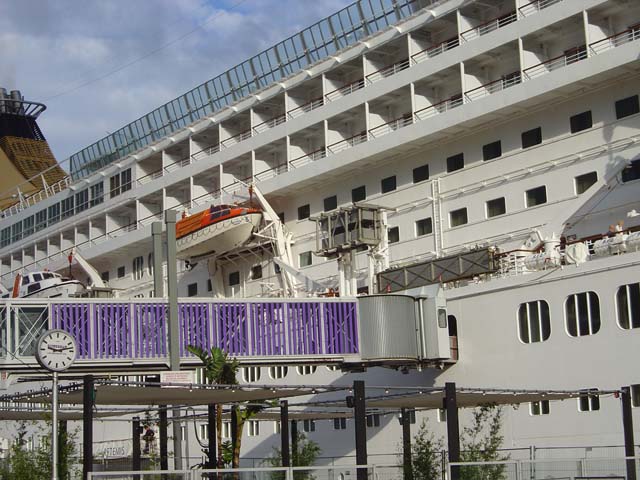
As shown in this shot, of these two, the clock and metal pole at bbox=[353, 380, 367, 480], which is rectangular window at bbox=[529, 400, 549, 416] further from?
the clock

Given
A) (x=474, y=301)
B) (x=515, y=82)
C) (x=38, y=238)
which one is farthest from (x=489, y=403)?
(x=38, y=238)

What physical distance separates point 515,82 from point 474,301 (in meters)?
7.80

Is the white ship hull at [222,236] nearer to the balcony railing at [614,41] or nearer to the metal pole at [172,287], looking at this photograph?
the metal pole at [172,287]

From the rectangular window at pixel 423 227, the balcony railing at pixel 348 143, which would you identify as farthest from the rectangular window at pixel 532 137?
the balcony railing at pixel 348 143

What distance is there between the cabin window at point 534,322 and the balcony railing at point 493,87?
8.21 meters

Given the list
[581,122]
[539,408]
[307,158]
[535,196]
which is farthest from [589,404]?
[307,158]

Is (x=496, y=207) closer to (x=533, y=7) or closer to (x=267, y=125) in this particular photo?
(x=533, y=7)

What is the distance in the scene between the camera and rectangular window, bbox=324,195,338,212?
125ft

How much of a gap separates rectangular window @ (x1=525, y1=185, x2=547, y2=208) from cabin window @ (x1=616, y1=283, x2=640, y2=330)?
228 inches

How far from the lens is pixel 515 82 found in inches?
1297

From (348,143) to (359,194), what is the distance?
2.30 metres

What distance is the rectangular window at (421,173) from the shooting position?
114ft

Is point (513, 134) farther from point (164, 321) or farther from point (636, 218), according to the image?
point (164, 321)

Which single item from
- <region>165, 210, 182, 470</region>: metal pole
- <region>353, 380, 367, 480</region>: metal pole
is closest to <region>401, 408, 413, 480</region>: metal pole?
<region>353, 380, 367, 480</region>: metal pole
